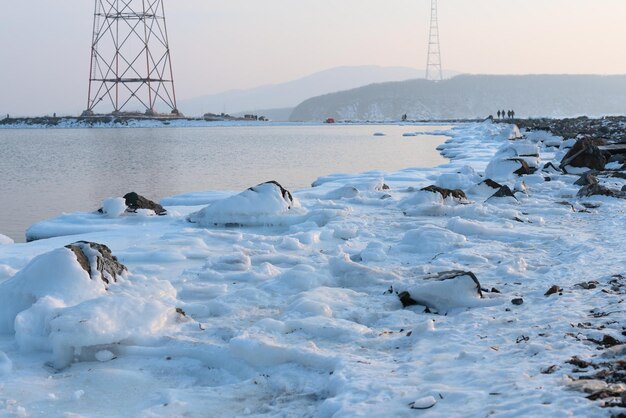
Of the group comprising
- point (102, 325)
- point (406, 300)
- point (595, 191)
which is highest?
point (595, 191)

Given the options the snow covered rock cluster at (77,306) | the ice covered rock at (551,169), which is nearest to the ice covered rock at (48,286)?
the snow covered rock cluster at (77,306)

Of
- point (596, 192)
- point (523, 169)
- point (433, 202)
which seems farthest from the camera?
point (523, 169)

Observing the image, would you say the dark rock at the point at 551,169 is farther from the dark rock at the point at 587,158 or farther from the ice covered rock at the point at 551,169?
the dark rock at the point at 587,158

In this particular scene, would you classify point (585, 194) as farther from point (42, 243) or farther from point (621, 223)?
point (42, 243)

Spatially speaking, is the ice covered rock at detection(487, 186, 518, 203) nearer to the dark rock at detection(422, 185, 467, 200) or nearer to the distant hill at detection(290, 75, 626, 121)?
the dark rock at detection(422, 185, 467, 200)

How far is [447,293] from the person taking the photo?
429cm

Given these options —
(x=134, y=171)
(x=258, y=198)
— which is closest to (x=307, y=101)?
(x=134, y=171)

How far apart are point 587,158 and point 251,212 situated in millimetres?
7713

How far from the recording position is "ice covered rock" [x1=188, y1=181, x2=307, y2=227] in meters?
7.71

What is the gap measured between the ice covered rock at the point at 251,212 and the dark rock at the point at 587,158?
22.8 feet

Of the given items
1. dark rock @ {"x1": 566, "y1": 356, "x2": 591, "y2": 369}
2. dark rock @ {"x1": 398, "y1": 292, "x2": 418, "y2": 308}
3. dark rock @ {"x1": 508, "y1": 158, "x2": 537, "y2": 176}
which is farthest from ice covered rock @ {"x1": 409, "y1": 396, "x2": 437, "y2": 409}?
dark rock @ {"x1": 508, "y1": 158, "x2": 537, "y2": 176}

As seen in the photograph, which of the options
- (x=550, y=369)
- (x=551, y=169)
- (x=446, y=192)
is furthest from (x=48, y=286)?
(x=551, y=169)

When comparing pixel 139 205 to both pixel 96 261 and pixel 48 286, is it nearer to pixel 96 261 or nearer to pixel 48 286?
pixel 96 261

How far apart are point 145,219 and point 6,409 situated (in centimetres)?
546
